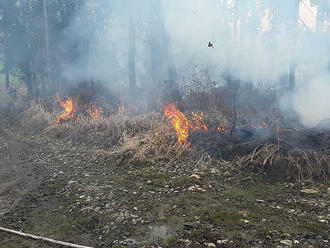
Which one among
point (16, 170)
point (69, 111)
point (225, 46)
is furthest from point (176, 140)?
point (69, 111)

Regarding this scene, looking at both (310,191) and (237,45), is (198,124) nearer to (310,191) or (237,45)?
(310,191)

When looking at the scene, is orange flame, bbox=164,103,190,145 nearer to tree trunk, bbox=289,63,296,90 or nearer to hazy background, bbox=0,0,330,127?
hazy background, bbox=0,0,330,127

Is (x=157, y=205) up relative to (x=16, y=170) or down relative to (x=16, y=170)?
up

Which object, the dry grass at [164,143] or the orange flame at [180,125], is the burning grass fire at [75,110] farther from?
the orange flame at [180,125]

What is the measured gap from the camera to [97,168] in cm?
679

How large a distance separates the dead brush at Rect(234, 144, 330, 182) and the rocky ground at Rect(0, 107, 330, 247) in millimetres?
212

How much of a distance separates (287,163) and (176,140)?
8.60 ft

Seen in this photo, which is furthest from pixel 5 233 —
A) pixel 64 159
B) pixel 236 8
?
pixel 236 8

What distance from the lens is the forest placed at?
4.16 meters

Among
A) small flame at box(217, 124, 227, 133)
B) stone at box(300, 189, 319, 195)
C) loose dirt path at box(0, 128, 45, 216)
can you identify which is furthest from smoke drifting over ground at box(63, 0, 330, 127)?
loose dirt path at box(0, 128, 45, 216)

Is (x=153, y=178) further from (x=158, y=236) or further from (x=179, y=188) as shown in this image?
(x=158, y=236)

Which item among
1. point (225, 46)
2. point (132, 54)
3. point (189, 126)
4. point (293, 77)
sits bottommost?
point (189, 126)

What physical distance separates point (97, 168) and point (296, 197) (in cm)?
403

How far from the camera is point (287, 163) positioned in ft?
19.5
